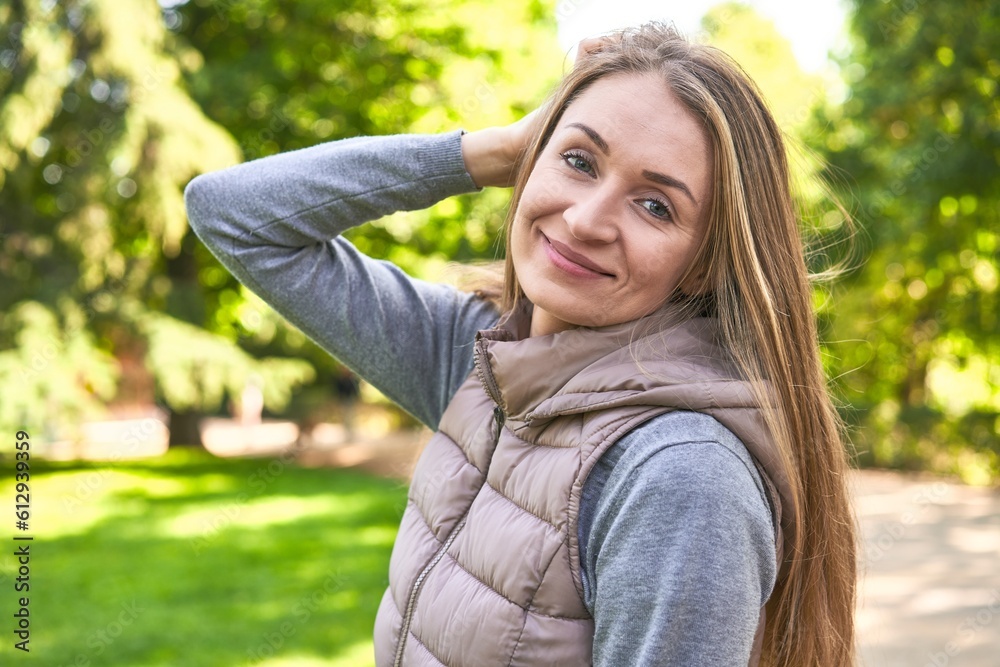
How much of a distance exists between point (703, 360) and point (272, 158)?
1.08 meters

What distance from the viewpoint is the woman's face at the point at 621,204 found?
1411 mm

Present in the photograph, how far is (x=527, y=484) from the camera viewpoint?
1.36m

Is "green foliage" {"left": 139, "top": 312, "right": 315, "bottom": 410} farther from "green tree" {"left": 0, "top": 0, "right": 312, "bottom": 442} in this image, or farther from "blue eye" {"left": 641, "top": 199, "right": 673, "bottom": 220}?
"blue eye" {"left": 641, "top": 199, "right": 673, "bottom": 220}

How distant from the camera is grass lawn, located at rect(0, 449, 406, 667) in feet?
16.5

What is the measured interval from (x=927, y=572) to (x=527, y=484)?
663cm

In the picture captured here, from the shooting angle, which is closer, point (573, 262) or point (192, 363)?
point (573, 262)

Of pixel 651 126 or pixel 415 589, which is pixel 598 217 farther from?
pixel 415 589

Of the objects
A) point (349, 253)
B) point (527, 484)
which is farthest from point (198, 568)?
point (527, 484)

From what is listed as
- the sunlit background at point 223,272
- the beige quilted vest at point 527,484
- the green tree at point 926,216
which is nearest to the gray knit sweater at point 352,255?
the beige quilted vest at point 527,484

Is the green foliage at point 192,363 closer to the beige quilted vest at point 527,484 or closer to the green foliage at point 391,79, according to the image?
the green foliage at point 391,79

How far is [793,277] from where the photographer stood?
1471mm

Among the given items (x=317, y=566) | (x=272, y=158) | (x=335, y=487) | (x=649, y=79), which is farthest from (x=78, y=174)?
(x=649, y=79)

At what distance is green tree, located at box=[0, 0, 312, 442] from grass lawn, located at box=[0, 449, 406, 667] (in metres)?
1.23

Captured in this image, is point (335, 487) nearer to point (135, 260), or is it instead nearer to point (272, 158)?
point (135, 260)
